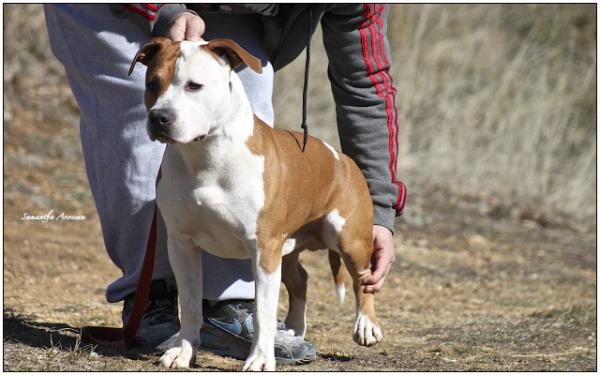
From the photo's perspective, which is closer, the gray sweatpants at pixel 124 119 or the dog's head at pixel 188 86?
the dog's head at pixel 188 86

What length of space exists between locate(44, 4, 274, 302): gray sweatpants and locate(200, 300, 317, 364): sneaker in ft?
0.21

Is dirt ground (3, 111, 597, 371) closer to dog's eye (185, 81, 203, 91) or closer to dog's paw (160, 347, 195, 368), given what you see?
dog's paw (160, 347, 195, 368)

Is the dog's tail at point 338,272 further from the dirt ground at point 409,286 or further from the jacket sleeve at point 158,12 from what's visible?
the jacket sleeve at point 158,12

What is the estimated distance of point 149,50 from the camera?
129 inches

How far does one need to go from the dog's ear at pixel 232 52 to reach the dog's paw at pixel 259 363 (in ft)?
3.29

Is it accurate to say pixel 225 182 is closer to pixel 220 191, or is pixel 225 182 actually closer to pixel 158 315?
pixel 220 191

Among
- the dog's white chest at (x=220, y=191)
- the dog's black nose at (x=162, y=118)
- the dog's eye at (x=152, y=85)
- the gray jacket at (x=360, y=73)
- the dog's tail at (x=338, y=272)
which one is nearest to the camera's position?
Result: the dog's black nose at (x=162, y=118)

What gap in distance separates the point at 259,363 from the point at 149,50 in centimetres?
116


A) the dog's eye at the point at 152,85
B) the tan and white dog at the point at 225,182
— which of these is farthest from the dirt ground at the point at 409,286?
the dog's eye at the point at 152,85

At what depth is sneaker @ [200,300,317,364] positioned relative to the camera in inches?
149

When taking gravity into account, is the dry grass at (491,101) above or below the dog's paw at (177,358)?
below

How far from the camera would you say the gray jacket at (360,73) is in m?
4.00

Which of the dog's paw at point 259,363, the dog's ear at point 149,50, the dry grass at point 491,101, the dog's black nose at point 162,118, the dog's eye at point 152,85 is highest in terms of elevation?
the dog's ear at point 149,50

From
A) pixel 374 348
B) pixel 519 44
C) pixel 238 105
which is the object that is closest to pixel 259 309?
pixel 238 105
